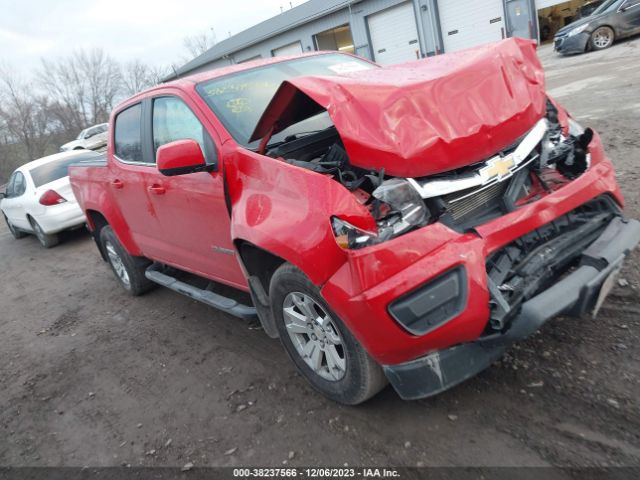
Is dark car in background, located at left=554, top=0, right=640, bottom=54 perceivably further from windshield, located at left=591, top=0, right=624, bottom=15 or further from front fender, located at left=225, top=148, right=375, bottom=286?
front fender, located at left=225, top=148, right=375, bottom=286

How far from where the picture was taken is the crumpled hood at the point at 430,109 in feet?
7.97

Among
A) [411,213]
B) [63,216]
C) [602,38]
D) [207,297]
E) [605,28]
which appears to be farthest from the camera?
[602,38]

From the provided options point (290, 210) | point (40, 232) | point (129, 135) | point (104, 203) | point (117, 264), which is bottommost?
point (40, 232)

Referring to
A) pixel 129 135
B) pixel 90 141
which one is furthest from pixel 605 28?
pixel 90 141

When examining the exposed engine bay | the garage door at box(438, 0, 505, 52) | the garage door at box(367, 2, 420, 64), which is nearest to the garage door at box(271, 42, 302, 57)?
the garage door at box(367, 2, 420, 64)

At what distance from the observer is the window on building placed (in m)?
28.0

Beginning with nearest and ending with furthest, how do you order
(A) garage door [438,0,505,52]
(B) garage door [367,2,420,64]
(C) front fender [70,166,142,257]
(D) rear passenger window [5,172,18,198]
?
(C) front fender [70,166,142,257] → (D) rear passenger window [5,172,18,198] → (A) garage door [438,0,505,52] → (B) garage door [367,2,420,64]

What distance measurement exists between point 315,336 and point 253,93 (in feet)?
5.92

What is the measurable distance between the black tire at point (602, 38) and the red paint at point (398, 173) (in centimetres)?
1421

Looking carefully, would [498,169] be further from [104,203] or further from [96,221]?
[96,221]

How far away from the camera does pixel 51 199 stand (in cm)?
868

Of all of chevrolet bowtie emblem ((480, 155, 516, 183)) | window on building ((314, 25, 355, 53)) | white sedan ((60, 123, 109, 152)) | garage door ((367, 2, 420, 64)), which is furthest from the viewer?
window on building ((314, 25, 355, 53))

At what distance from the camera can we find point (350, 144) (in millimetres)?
2521

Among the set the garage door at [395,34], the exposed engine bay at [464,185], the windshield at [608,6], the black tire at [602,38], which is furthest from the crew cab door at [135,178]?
the garage door at [395,34]
